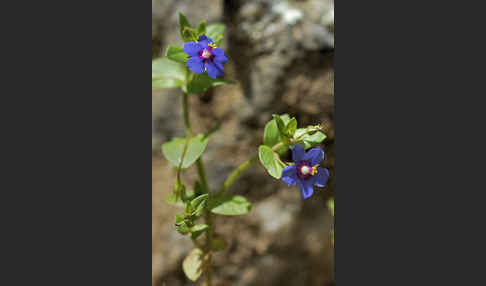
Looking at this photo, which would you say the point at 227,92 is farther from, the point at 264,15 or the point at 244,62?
the point at 264,15

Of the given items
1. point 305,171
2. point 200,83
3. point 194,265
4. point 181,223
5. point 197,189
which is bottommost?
point 194,265

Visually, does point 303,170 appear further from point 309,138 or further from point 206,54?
point 206,54

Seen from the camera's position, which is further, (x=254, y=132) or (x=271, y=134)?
(x=254, y=132)

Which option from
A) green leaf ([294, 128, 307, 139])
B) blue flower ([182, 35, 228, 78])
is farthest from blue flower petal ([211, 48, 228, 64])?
green leaf ([294, 128, 307, 139])

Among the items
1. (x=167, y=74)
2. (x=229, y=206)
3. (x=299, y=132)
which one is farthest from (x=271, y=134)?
(x=167, y=74)

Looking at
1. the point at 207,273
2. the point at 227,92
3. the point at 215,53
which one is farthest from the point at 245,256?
the point at 215,53

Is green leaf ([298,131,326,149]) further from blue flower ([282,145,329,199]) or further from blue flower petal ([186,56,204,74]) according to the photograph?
blue flower petal ([186,56,204,74])
